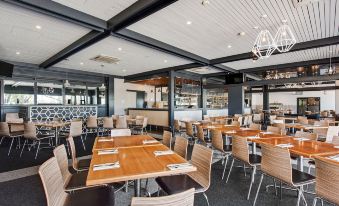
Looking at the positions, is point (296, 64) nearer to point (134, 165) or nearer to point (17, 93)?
point (134, 165)

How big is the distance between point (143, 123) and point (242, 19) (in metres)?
4.70

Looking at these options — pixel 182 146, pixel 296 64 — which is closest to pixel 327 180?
pixel 182 146

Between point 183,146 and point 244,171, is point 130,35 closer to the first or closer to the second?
point 183,146

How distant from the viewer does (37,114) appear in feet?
23.4

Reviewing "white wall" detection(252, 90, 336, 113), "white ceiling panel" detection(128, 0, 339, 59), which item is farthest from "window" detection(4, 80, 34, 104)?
"white wall" detection(252, 90, 336, 113)

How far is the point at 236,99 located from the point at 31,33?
9022mm

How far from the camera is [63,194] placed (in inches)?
70.1

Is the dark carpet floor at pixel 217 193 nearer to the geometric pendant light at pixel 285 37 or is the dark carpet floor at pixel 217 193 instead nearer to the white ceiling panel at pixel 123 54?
the geometric pendant light at pixel 285 37

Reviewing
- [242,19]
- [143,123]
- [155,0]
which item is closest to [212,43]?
[242,19]

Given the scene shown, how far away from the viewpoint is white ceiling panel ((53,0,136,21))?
10.4ft

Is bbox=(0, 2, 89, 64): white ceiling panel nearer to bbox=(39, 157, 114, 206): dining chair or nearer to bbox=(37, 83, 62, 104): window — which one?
bbox=(39, 157, 114, 206): dining chair

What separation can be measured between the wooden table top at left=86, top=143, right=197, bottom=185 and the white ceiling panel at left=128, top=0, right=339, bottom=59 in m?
2.47

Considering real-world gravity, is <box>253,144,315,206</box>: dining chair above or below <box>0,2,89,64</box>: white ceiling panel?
below

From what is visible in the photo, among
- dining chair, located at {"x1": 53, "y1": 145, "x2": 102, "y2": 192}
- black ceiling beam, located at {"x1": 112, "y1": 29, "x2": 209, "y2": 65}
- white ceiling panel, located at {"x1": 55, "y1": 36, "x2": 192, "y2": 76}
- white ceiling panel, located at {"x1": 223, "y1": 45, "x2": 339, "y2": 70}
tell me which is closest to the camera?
dining chair, located at {"x1": 53, "y1": 145, "x2": 102, "y2": 192}
